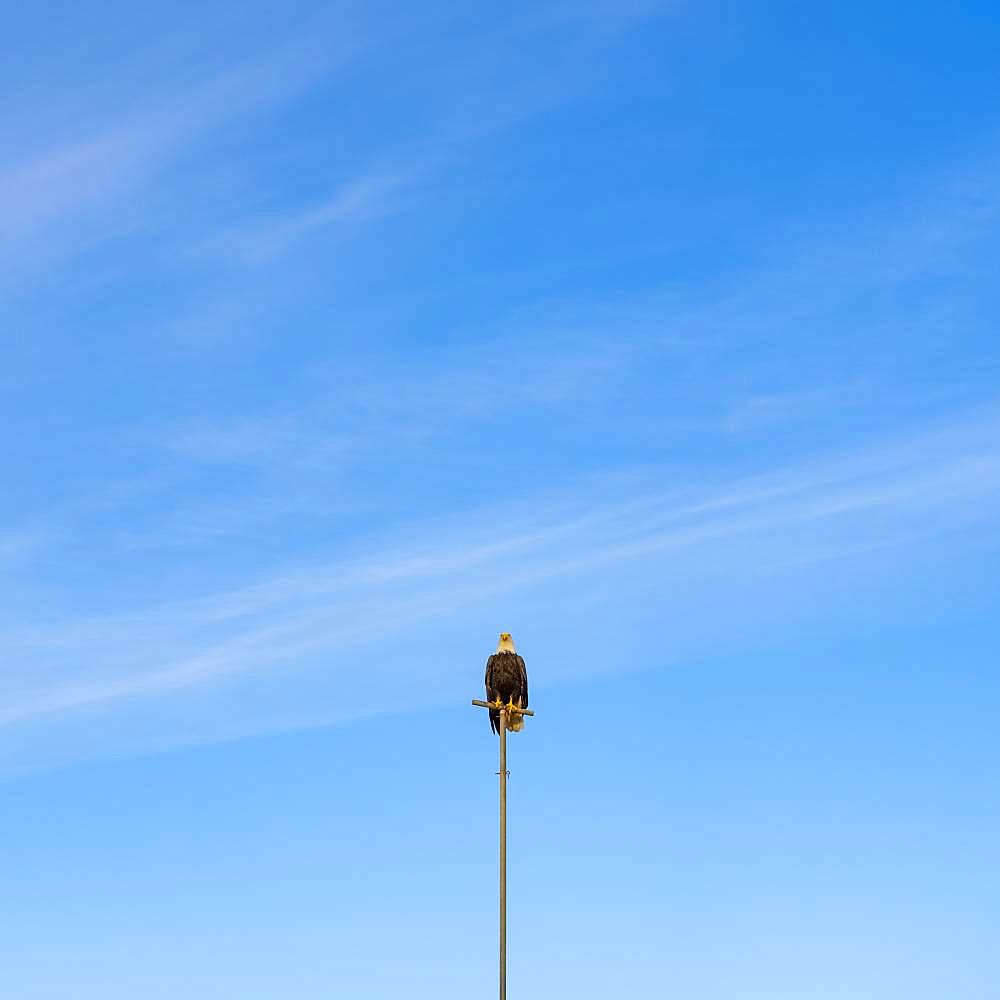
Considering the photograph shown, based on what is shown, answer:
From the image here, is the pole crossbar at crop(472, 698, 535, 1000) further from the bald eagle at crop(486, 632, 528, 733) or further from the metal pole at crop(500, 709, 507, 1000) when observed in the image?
the bald eagle at crop(486, 632, 528, 733)

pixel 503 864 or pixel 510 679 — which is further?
pixel 510 679

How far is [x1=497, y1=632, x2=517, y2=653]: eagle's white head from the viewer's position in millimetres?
33062

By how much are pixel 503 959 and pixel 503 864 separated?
5.17 feet

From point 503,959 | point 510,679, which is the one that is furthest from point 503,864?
point 510,679

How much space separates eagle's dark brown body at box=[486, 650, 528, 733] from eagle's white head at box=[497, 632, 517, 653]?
0.12 meters

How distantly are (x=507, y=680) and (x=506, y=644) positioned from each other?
1072 millimetres

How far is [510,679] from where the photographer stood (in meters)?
32.4

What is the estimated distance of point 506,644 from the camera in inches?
1308

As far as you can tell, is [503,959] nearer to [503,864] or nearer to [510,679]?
[503,864]

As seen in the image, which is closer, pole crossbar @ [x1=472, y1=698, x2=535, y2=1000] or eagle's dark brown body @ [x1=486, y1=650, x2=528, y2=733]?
pole crossbar @ [x1=472, y1=698, x2=535, y2=1000]

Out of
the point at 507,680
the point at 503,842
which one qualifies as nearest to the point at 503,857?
the point at 503,842

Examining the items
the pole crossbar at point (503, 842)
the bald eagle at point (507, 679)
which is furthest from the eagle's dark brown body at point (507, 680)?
the pole crossbar at point (503, 842)

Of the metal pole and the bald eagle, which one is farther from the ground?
the bald eagle

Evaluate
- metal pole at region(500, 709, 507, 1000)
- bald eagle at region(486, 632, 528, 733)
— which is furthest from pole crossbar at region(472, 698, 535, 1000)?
bald eagle at region(486, 632, 528, 733)
